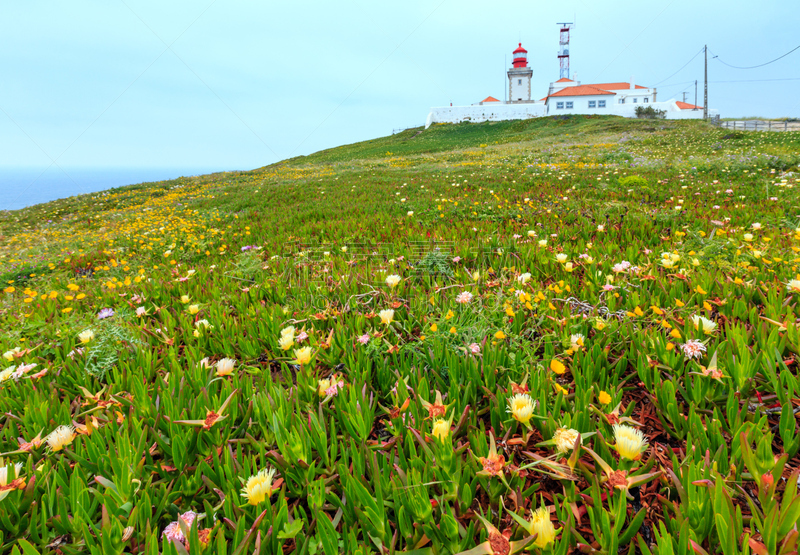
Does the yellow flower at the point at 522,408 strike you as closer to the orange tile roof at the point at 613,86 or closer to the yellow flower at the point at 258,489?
the yellow flower at the point at 258,489

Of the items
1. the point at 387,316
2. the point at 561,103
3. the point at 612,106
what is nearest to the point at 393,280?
the point at 387,316

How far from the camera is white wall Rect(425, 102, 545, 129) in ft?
197

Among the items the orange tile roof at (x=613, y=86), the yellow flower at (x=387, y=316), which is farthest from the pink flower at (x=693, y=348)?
the orange tile roof at (x=613, y=86)

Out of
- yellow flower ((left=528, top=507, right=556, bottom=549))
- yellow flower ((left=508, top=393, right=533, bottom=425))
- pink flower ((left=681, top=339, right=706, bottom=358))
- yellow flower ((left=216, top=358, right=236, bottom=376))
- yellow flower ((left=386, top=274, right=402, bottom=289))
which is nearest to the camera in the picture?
yellow flower ((left=528, top=507, right=556, bottom=549))

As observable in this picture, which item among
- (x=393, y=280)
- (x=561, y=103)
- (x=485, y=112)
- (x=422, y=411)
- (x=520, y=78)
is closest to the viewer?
(x=422, y=411)

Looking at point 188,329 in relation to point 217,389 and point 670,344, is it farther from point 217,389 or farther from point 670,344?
point 670,344

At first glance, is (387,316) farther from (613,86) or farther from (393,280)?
(613,86)

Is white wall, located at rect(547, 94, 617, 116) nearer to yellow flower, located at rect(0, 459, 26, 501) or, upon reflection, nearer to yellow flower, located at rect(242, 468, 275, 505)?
yellow flower, located at rect(242, 468, 275, 505)

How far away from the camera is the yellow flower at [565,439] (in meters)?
1.09

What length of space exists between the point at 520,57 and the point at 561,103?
17.1 meters

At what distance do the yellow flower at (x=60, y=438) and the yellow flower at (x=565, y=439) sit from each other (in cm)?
161

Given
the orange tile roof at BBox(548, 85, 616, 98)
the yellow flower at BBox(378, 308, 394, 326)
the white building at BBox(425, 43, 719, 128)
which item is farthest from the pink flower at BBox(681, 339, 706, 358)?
the orange tile roof at BBox(548, 85, 616, 98)

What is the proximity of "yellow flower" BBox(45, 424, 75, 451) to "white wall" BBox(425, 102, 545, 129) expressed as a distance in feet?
217

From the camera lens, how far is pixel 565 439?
111 cm
